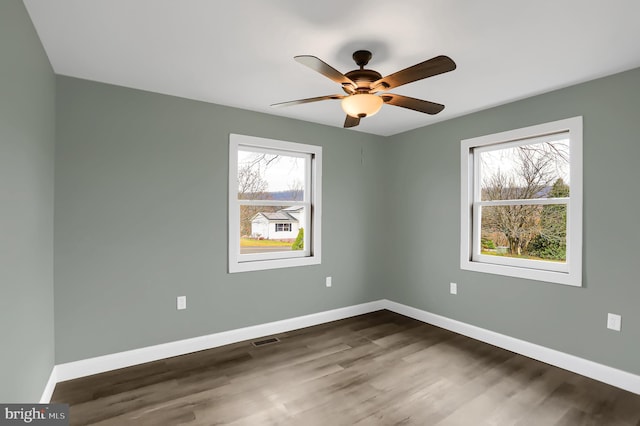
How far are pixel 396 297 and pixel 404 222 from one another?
1.05 meters

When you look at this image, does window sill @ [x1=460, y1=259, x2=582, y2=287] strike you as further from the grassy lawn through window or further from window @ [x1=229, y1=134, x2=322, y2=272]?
the grassy lawn through window

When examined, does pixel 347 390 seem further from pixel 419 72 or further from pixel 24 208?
pixel 24 208

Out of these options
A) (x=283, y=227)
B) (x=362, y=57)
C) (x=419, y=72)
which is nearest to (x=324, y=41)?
(x=362, y=57)

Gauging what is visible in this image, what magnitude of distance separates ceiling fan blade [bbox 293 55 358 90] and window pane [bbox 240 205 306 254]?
195cm

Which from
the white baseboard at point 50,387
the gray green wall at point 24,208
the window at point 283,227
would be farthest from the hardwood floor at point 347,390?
the window at point 283,227

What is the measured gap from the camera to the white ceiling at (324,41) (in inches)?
72.3

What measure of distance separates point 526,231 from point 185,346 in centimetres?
357

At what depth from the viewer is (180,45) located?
7.38 ft

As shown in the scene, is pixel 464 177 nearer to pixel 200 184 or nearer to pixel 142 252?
pixel 200 184

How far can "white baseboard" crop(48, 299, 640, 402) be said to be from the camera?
8.70 feet

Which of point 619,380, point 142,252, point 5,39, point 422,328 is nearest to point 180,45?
point 5,39

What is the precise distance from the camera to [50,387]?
2449 mm

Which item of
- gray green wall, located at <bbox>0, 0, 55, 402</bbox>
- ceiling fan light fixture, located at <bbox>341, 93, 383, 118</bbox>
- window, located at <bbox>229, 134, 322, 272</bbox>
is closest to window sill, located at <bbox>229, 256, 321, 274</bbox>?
window, located at <bbox>229, 134, 322, 272</bbox>

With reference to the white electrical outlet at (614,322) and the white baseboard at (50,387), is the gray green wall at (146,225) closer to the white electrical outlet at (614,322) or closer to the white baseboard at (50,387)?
the white baseboard at (50,387)
